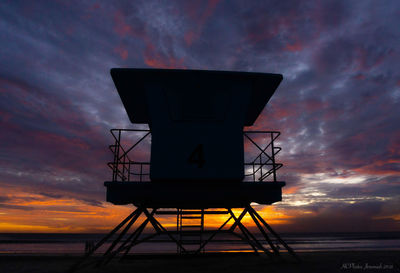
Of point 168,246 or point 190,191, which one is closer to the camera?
point 190,191

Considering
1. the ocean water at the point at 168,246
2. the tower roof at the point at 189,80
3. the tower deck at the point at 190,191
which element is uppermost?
the tower roof at the point at 189,80

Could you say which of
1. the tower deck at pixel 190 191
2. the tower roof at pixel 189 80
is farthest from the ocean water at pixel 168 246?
the tower roof at pixel 189 80

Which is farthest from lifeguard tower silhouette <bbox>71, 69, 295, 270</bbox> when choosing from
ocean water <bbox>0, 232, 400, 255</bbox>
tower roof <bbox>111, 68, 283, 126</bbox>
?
ocean water <bbox>0, 232, 400, 255</bbox>

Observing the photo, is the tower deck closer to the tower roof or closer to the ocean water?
the tower roof

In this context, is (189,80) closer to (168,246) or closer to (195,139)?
(195,139)

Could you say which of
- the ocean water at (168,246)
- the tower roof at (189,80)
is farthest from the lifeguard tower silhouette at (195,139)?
the ocean water at (168,246)

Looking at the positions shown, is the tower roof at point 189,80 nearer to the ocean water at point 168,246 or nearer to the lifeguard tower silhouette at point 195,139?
the lifeguard tower silhouette at point 195,139

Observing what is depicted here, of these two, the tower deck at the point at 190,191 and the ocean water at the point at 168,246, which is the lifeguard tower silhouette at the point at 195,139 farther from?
the ocean water at the point at 168,246

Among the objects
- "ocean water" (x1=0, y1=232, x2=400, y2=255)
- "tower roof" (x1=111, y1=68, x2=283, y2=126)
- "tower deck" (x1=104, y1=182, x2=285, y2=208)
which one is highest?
"tower roof" (x1=111, y1=68, x2=283, y2=126)

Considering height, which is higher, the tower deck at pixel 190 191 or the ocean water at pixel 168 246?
the tower deck at pixel 190 191

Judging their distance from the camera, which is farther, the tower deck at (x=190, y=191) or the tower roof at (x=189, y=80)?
the tower roof at (x=189, y=80)

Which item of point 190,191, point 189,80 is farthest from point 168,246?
point 189,80

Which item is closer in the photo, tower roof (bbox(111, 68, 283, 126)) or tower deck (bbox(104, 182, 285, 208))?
tower deck (bbox(104, 182, 285, 208))

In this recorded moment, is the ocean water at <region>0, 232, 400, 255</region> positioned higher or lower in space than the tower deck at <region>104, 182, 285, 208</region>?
lower
